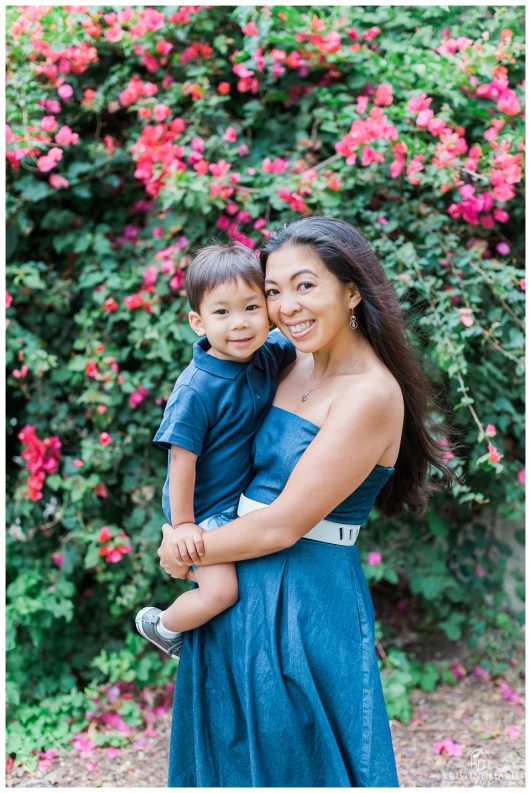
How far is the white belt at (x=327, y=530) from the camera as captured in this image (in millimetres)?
1916

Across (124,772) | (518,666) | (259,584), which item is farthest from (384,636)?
(259,584)

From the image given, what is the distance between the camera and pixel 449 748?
128 inches

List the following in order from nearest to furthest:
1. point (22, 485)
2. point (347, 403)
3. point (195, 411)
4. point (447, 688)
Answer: point (347, 403), point (195, 411), point (22, 485), point (447, 688)

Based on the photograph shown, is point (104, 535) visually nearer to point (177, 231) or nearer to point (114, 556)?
point (114, 556)

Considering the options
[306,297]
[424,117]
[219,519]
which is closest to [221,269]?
[306,297]

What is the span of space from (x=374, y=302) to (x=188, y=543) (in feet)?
2.26

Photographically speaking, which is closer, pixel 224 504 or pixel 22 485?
pixel 224 504

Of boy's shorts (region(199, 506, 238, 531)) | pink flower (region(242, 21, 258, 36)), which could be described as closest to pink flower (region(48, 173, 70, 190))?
pink flower (region(242, 21, 258, 36))

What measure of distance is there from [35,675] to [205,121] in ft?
7.88

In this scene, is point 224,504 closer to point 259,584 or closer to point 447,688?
point 259,584

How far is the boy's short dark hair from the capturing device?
75.4 inches

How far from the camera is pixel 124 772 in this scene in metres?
3.21

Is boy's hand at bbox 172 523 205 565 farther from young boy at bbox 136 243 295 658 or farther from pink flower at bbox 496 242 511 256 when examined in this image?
pink flower at bbox 496 242 511 256

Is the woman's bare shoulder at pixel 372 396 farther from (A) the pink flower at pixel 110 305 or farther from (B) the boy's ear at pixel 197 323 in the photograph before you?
(A) the pink flower at pixel 110 305
